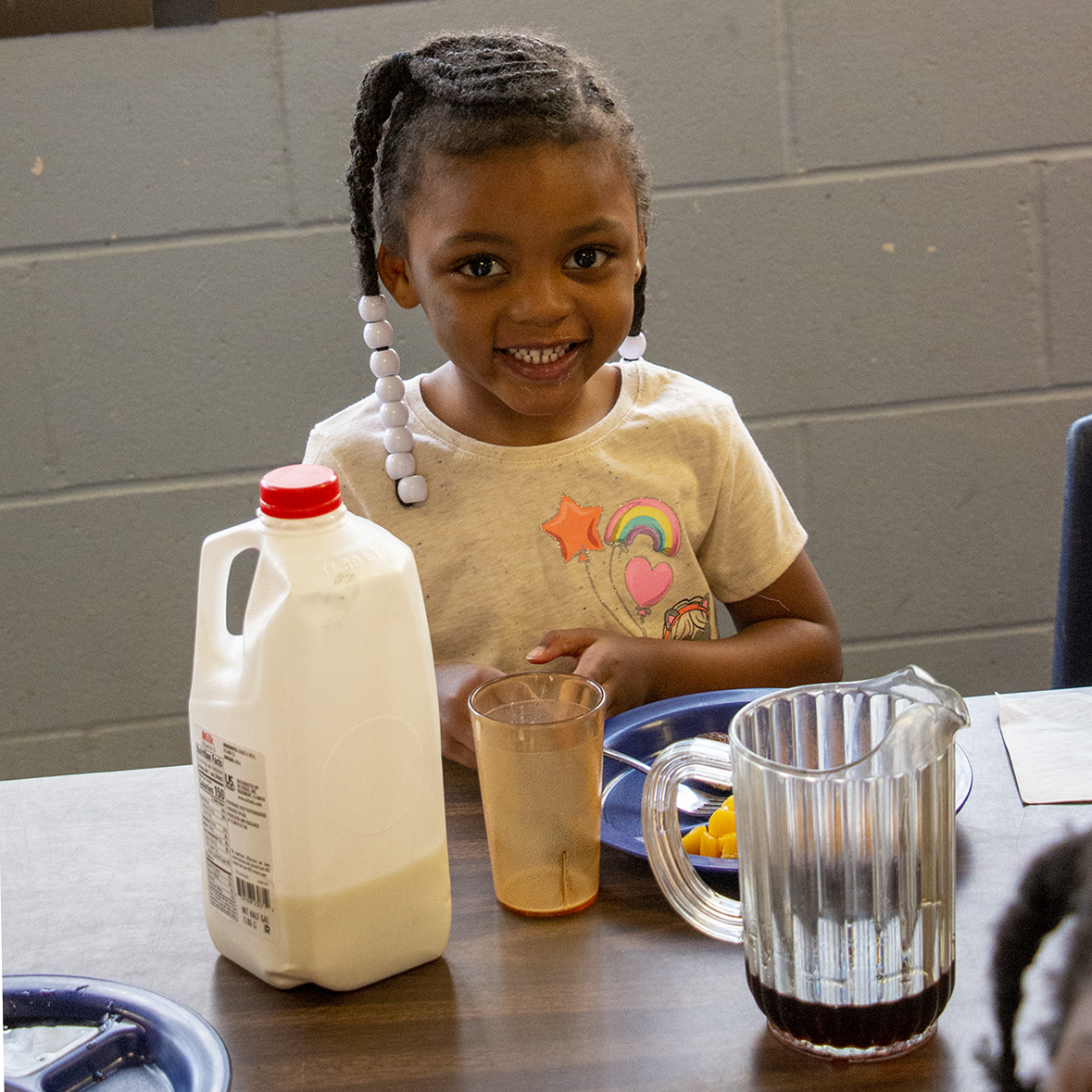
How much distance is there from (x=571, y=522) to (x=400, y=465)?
167mm

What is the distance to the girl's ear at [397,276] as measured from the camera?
115cm

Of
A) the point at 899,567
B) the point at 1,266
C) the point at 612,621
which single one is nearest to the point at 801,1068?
the point at 612,621

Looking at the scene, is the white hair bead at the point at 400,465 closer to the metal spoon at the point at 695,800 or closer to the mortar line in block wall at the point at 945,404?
the metal spoon at the point at 695,800

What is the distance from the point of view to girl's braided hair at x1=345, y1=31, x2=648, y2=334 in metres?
1.01

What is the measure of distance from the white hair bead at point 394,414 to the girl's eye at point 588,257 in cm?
22

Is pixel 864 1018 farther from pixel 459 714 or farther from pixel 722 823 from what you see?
pixel 459 714

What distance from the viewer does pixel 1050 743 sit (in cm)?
80

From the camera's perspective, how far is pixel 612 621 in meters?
1.18

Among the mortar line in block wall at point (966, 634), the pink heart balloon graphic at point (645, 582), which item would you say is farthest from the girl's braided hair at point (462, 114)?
the mortar line in block wall at point (966, 634)

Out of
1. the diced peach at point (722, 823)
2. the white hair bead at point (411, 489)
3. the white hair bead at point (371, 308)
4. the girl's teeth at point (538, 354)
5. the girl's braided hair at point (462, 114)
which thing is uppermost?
the girl's braided hair at point (462, 114)

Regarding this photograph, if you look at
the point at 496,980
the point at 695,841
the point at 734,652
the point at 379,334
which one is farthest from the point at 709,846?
the point at 379,334

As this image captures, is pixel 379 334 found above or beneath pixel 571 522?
above

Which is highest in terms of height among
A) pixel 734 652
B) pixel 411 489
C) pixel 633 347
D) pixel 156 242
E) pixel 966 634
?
pixel 156 242

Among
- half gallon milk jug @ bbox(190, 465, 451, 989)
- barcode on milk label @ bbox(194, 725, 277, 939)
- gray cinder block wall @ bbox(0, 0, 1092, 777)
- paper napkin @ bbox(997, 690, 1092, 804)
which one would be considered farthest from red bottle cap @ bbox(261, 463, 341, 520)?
gray cinder block wall @ bbox(0, 0, 1092, 777)
